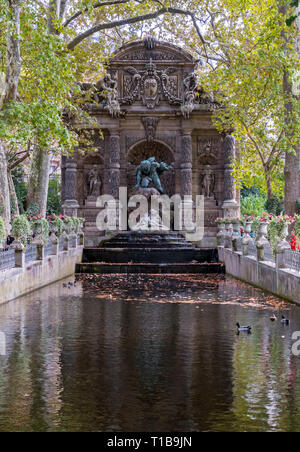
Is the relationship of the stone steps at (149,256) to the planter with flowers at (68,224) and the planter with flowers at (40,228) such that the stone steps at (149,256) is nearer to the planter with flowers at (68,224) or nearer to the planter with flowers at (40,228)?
the planter with flowers at (68,224)

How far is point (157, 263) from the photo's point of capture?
25.4m

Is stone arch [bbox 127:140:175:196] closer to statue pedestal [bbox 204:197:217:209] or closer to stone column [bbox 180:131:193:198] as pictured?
stone column [bbox 180:131:193:198]

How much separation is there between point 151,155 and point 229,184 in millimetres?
4580

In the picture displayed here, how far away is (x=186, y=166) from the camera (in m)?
34.3

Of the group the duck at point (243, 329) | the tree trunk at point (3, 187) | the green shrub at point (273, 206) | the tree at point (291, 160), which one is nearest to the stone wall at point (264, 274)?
the tree at point (291, 160)

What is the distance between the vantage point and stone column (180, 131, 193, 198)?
3434 centimetres

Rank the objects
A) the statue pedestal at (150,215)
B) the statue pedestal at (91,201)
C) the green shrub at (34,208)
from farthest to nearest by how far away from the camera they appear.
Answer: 1. the statue pedestal at (91,201)
2. the statue pedestal at (150,215)
3. the green shrub at (34,208)

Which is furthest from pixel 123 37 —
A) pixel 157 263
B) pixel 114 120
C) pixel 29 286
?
pixel 29 286

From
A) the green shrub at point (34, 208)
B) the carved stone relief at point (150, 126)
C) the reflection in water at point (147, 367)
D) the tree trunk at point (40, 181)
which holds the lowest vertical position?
the reflection in water at point (147, 367)

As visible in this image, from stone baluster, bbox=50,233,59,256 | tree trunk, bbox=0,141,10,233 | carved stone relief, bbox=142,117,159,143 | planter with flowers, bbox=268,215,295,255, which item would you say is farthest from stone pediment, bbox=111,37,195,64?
planter with flowers, bbox=268,215,295,255

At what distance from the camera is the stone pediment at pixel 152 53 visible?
3456 cm

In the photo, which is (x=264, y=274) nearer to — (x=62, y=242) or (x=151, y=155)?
(x=62, y=242)

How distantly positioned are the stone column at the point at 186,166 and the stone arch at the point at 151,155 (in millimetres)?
806

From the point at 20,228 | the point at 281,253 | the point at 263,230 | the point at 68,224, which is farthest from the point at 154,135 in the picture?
the point at 281,253
